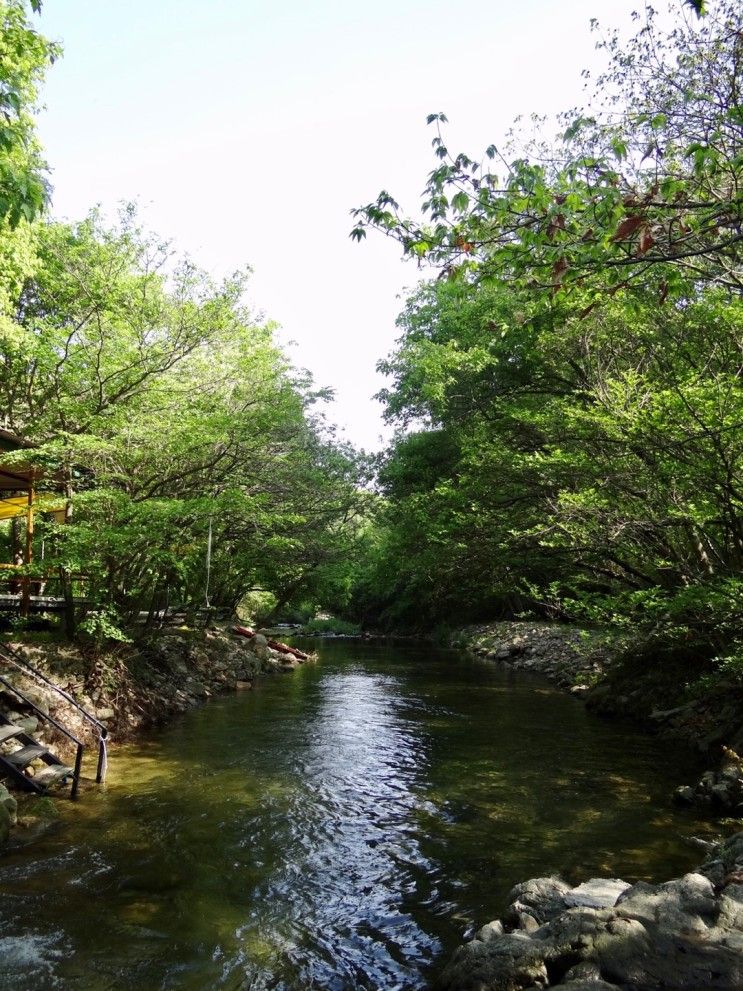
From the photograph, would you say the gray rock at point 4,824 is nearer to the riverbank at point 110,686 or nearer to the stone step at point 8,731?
the riverbank at point 110,686

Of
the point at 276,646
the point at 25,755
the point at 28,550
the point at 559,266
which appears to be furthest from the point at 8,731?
the point at 276,646

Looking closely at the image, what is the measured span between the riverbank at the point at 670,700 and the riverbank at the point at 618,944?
3830 millimetres

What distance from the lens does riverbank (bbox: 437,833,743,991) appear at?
12.0ft

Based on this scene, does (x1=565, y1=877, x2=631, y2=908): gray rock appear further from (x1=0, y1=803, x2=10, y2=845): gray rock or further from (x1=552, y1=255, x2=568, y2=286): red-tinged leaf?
(x1=0, y1=803, x2=10, y2=845): gray rock

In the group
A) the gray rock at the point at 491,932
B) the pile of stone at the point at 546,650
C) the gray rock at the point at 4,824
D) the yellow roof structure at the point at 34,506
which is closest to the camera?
the gray rock at the point at 491,932

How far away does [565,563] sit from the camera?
16.4m

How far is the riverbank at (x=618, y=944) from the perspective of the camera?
3644 millimetres

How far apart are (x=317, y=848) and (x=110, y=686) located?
653 centimetres

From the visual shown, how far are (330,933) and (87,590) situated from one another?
28.6ft

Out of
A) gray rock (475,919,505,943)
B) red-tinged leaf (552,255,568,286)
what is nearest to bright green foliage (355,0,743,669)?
red-tinged leaf (552,255,568,286)

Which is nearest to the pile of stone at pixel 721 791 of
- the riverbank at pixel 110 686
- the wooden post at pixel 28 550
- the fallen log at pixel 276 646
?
the riverbank at pixel 110 686

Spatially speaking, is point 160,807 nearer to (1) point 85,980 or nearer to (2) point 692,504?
(1) point 85,980

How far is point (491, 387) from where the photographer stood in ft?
73.5

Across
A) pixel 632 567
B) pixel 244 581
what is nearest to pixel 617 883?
pixel 632 567
